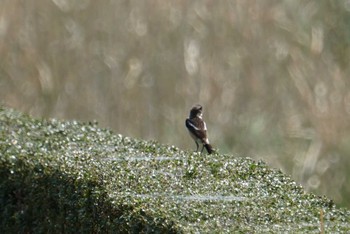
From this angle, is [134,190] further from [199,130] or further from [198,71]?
[198,71]

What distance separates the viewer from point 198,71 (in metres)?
8.95

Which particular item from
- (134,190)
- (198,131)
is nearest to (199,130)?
(198,131)

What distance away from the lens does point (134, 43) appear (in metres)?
9.34

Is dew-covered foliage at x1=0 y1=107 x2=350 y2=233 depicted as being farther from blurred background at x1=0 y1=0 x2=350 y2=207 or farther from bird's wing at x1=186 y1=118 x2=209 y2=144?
blurred background at x1=0 y1=0 x2=350 y2=207

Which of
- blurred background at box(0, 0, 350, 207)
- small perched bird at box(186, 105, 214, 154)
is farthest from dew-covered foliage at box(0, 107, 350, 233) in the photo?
blurred background at box(0, 0, 350, 207)

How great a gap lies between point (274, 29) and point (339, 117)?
133 centimetres

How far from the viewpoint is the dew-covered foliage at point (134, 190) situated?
14.1 ft

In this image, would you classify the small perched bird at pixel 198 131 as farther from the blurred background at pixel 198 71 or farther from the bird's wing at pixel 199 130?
the blurred background at pixel 198 71

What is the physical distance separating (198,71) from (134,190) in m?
4.15

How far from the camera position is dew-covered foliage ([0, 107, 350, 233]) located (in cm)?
430

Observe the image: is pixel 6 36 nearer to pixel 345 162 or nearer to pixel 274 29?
pixel 274 29

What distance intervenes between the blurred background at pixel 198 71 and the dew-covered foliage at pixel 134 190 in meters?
1.86

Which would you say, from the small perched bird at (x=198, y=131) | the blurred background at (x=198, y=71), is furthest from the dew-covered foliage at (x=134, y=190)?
the blurred background at (x=198, y=71)

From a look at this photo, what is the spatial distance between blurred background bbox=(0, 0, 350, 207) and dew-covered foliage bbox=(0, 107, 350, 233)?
1.86m
